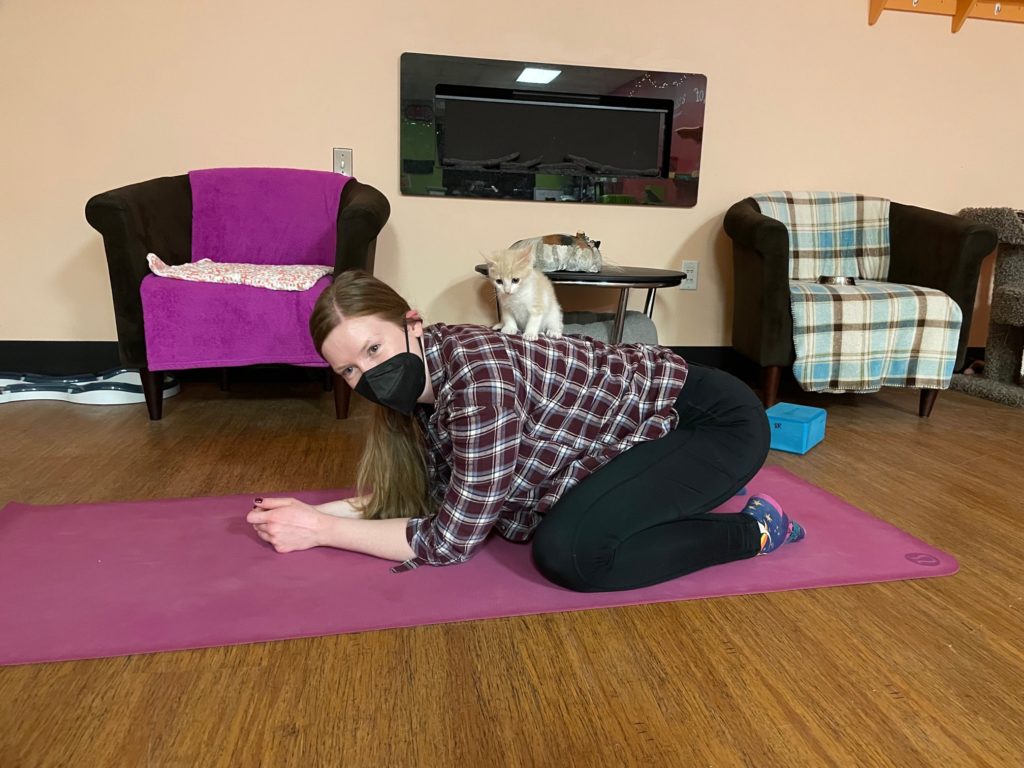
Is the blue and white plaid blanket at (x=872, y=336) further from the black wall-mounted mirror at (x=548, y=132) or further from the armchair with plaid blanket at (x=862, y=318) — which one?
the black wall-mounted mirror at (x=548, y=132)

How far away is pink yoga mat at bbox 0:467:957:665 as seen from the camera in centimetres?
112

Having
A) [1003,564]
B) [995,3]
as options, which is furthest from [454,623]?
Answer: [995,3]

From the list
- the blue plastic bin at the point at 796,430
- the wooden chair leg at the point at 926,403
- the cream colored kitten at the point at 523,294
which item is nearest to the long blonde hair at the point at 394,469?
the cream colored kitten at the point at 523,294

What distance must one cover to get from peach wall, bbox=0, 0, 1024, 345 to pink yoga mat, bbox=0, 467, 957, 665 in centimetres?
168

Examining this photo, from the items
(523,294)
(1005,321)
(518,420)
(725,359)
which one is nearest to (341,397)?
(523,294)

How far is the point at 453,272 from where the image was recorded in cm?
309

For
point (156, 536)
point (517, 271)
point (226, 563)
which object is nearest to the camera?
point (226, 563)

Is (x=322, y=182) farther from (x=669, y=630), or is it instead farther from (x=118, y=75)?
(x=669, y=630)

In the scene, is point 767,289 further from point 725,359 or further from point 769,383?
point 725,359

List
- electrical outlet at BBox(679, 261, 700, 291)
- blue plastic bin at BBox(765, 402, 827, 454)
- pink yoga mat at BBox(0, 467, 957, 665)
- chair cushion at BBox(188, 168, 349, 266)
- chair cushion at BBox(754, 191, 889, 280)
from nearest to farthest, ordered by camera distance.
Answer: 1. pink yoga mat at BBox(0, 467, 957, 665)
2. blue plastic bin at BBox(765, 402, 827, 454)
3. chair cushion at BBox(188, 168, 349, 266)
4. chair cushion at BBox(754, 191, 889, 280)
5. electrical outlet at BBox(679, 261, 700, 291)

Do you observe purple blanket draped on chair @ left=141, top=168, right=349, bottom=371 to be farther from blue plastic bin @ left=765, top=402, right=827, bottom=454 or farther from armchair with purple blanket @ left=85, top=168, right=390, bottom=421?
blue plastic bin @ left=765, top=402, right=827, bottom=454

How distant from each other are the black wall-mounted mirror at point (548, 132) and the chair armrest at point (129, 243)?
965 mm

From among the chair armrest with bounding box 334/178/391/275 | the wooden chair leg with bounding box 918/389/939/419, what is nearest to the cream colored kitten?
the chair armrest with bounding box 334/178/391/275

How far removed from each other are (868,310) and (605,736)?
7.02 ft
